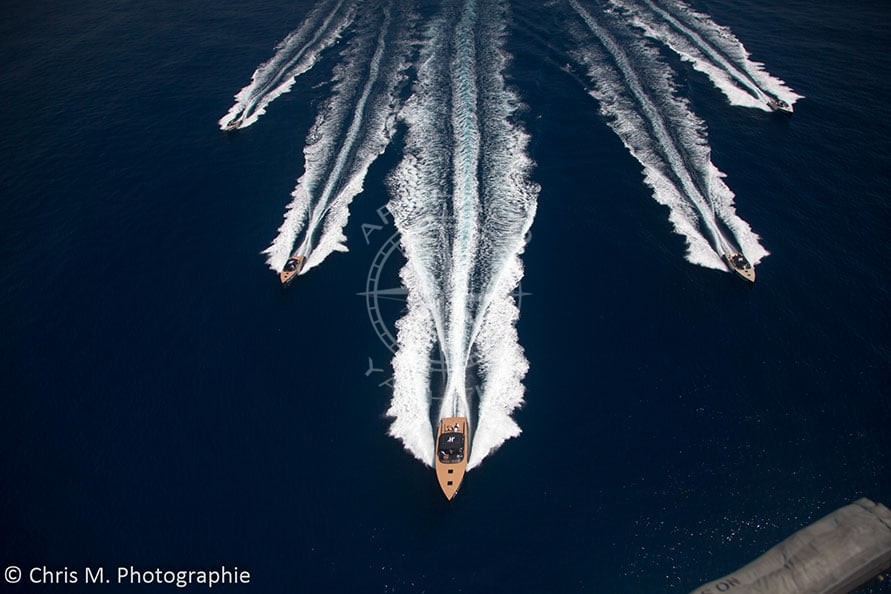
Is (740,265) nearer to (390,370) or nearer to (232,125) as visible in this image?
(390,370)

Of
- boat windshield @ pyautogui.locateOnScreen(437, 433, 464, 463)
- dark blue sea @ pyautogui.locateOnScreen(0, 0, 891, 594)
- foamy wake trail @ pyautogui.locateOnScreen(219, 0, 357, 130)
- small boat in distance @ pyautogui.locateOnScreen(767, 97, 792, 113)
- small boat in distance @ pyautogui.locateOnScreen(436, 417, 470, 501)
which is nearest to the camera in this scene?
dark blue sea @ pyautogui.locateOnScreen(0, 0, 891, 594)

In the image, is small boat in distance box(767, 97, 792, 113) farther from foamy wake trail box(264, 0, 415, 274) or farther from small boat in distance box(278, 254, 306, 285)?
small boat in distance box(278, 254, 306, 285)

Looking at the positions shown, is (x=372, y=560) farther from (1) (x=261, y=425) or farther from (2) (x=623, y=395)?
(2) (x=623, y=395)

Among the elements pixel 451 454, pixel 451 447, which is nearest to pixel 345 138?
pixel 451 447

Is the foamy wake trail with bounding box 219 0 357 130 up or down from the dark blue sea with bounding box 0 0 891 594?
up

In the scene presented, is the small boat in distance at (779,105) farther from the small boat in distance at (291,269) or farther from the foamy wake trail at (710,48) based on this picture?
the small boat in distance at (291,269)

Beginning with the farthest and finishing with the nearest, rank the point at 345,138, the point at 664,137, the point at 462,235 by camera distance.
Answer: the point at 345,138, the point at 664,137, the point at 462,235

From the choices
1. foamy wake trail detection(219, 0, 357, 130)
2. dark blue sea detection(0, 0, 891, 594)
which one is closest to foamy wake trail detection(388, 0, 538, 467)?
dark blue sea detection(0, 0, 891, 594)
